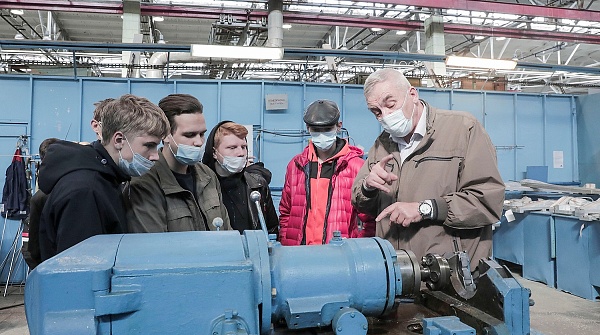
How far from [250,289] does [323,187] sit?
119 cm

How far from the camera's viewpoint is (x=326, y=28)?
7.55m

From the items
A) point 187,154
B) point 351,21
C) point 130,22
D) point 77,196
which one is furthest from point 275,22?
point 77,196

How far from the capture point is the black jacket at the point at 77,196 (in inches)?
40.0

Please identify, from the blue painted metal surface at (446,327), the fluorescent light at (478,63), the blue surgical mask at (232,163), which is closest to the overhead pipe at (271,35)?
the fluorescent light at (478,63)

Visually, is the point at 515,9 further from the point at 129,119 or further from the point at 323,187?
the point at 129,119

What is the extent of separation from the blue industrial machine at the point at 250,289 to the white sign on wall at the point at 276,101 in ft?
12.2

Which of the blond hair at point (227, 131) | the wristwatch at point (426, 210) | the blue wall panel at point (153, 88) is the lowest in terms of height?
the wristwatch at point (426, 210)

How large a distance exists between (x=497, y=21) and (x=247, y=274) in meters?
6.86

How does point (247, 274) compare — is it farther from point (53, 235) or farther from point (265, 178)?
point (265, 178)

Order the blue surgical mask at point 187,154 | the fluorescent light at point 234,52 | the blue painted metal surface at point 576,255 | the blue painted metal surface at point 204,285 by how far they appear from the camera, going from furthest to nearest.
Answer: the fluorescent light at point 234,52 → the blue painted metal surface at point 576,255 → the blue surgical mask at point 187,154 → the blue painted metal surface at point 204,285

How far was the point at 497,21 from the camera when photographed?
634cm

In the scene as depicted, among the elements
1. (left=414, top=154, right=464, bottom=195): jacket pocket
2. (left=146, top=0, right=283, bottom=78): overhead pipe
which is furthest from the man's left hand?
(left=146, top=0, right=283, bottom=78): overhead pipe

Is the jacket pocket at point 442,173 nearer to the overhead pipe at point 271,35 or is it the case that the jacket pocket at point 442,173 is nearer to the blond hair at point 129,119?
the blond hair at point 129,119

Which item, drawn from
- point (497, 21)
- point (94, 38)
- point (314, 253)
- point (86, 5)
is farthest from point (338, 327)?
point (94, 38)
